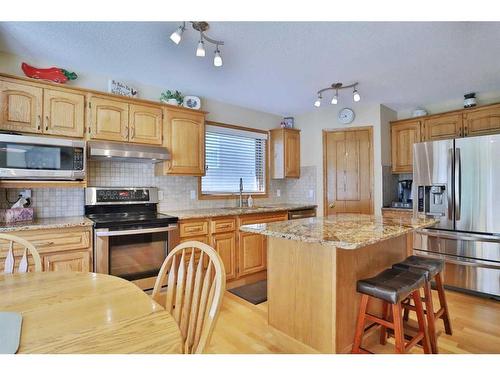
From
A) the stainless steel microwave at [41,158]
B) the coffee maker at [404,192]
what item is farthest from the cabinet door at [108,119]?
the coffee maker at [404,192]

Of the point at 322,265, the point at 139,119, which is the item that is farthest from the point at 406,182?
the point at 139,119

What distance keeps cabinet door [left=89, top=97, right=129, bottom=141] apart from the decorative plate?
0.81 m

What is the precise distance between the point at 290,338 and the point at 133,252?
5.12 ft

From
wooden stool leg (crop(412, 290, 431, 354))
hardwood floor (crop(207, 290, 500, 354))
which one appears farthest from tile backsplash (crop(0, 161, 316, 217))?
wooden stool leg (crop(412, 290, 431, 354))

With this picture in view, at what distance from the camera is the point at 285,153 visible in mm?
4398

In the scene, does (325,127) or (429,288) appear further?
(325,127)

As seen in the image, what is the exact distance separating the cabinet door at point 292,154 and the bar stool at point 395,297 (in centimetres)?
272

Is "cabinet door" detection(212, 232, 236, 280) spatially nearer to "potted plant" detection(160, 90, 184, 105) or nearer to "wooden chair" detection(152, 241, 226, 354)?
"potted plant" detection(160, 90, 184, 105)

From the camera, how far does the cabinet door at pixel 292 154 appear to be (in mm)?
4410

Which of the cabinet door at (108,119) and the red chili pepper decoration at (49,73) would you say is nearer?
the red chili pepper decoration at (49,73)

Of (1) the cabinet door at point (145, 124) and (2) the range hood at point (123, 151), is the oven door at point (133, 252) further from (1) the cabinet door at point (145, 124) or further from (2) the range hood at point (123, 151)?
(1) the cabinet door at point (145, 124)

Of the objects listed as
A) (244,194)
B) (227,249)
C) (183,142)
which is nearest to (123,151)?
(183,142)

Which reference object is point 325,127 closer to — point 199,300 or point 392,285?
point 392,285

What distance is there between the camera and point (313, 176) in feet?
14.7
